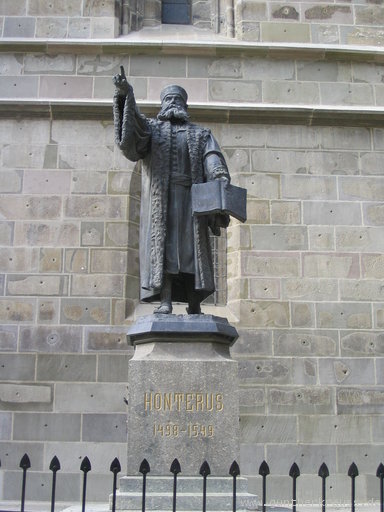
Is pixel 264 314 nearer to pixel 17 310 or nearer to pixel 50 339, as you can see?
pixel 50 339

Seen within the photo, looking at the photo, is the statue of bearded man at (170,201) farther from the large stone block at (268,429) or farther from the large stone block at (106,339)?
the large stone block at (268,429)

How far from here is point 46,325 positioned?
9.19 m

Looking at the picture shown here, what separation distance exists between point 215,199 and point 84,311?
4052 mm

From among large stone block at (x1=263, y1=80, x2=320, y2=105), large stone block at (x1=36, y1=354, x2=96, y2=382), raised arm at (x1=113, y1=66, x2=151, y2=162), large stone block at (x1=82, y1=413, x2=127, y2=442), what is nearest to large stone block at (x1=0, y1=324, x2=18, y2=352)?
large stone block at (x1=36, y1=354, x2=96, y2=382)

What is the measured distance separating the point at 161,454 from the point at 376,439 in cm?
445

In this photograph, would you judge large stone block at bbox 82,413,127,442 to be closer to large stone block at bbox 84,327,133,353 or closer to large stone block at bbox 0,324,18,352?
large stone block at bbox 84,327,133,353

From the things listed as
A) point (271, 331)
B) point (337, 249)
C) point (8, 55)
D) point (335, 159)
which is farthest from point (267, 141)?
point (8, 55)

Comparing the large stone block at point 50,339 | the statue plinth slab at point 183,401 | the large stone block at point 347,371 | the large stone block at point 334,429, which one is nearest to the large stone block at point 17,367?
the large stone block at point 50,339

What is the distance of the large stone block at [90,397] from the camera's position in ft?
29.1

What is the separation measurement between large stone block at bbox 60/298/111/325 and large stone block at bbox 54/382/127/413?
79 cm

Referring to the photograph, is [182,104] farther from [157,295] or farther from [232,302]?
[232,302]

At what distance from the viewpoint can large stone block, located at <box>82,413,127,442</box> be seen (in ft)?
28.8

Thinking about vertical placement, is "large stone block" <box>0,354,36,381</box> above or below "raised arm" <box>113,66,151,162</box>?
below

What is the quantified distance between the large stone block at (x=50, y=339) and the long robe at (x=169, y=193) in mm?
3402
